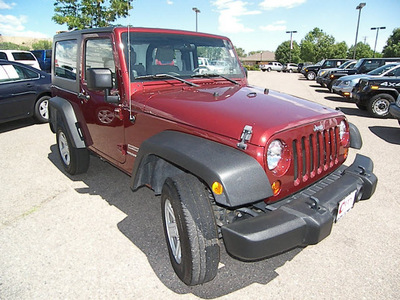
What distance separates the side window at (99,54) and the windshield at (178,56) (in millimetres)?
240

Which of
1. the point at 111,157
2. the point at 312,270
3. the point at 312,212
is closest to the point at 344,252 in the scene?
the point at 312,270

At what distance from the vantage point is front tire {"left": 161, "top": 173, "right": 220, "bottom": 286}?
2082mm

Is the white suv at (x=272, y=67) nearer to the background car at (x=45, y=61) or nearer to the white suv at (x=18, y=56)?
the background car at (x=45, y=61)

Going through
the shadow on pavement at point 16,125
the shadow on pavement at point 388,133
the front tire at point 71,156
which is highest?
the front tire at point 71,156

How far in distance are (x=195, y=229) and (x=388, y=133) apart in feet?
22.2

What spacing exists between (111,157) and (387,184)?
145 inches

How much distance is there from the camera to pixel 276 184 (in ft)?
7.11

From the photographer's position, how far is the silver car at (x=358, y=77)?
9898mm

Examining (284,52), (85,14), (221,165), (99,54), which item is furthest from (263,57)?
(221,165)

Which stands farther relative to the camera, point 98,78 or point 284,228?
point 98,78

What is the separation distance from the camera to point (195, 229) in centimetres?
209

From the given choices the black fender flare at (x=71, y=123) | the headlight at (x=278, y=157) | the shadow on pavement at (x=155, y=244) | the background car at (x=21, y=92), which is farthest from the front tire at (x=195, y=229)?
the background car at (x=21, y=92)

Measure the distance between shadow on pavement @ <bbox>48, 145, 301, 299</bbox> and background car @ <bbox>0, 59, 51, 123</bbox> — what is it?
12.6 ft

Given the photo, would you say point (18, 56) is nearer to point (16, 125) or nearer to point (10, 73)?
point (16, 125)
